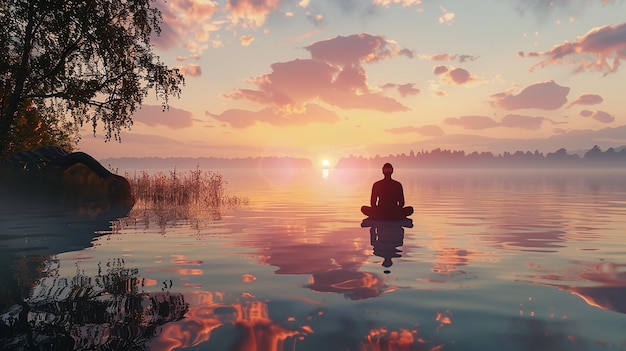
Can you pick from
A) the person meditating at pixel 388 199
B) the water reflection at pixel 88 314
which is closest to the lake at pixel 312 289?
the water reflection at pixel 88 314

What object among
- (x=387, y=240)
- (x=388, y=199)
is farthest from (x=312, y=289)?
(x=388, y=199)

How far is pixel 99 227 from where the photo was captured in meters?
19.1

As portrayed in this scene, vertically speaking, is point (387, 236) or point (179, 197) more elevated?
point (179, 197)

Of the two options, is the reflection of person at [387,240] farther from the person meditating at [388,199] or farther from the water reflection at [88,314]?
the water reflection at [88,314]

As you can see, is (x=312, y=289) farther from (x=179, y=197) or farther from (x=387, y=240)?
(x=179, y=197)

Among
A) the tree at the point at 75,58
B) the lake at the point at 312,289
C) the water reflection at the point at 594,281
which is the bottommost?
the water reflection at the point at 594,281

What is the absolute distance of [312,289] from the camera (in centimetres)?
908

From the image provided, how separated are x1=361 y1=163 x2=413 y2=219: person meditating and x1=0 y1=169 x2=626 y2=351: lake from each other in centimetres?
259

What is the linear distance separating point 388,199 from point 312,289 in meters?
12.5

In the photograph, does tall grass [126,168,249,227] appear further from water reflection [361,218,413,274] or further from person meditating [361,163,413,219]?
water reflection [361,218,413,274]

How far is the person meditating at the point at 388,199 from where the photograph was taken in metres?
20.7

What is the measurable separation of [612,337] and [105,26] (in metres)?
22.4

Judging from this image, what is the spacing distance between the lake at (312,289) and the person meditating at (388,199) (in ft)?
8.48

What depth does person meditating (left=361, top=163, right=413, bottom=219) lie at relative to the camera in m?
20.7
